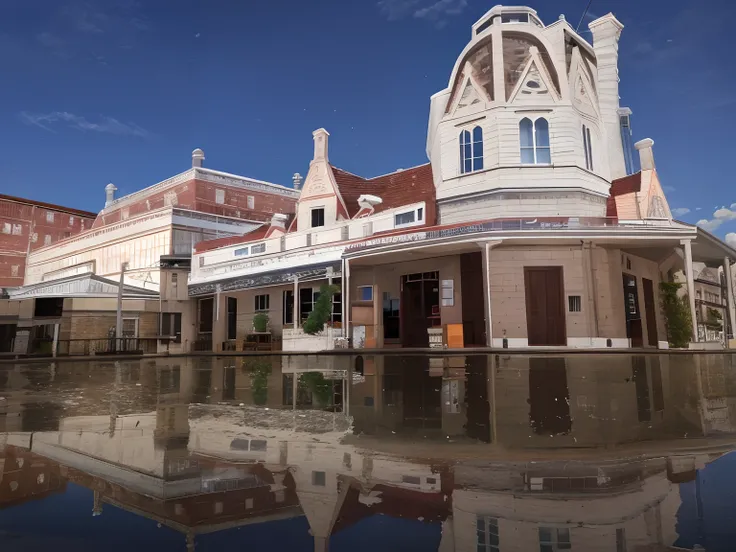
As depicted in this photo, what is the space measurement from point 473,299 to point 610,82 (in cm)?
1285

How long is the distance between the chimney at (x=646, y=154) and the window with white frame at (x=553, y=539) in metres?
21.6

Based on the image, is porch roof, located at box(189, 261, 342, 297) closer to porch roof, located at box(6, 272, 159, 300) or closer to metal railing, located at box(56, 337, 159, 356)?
metal railing, located at box(56, 337, 159, 356)

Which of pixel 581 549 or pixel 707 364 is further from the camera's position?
pixel 707 364

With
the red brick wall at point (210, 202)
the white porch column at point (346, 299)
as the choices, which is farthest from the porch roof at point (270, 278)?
the red brick wall at point (210, 202)

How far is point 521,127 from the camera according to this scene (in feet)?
59.6

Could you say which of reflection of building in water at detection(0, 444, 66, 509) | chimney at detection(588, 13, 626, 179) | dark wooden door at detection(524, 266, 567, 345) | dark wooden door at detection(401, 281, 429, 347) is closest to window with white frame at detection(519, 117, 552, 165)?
dark wooden door at detection(524, 266, 567, 345)

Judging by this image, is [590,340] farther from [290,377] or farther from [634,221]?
[290,377]

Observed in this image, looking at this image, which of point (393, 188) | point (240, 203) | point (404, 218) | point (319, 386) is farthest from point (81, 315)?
point (319, 386)

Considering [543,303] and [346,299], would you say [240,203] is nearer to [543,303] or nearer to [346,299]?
[346,299]

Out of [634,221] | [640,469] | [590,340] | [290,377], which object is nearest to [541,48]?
[634,221]

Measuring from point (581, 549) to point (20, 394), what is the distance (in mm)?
7603

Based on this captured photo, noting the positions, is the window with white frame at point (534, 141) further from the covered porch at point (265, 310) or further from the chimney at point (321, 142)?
the chimney at point (321, 142)

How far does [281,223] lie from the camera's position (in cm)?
2444

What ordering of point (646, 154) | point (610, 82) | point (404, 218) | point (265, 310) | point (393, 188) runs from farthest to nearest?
point (265, 310)
point (393, 188)
point (610, 82)
point (646, 154)
point (404, 218)
